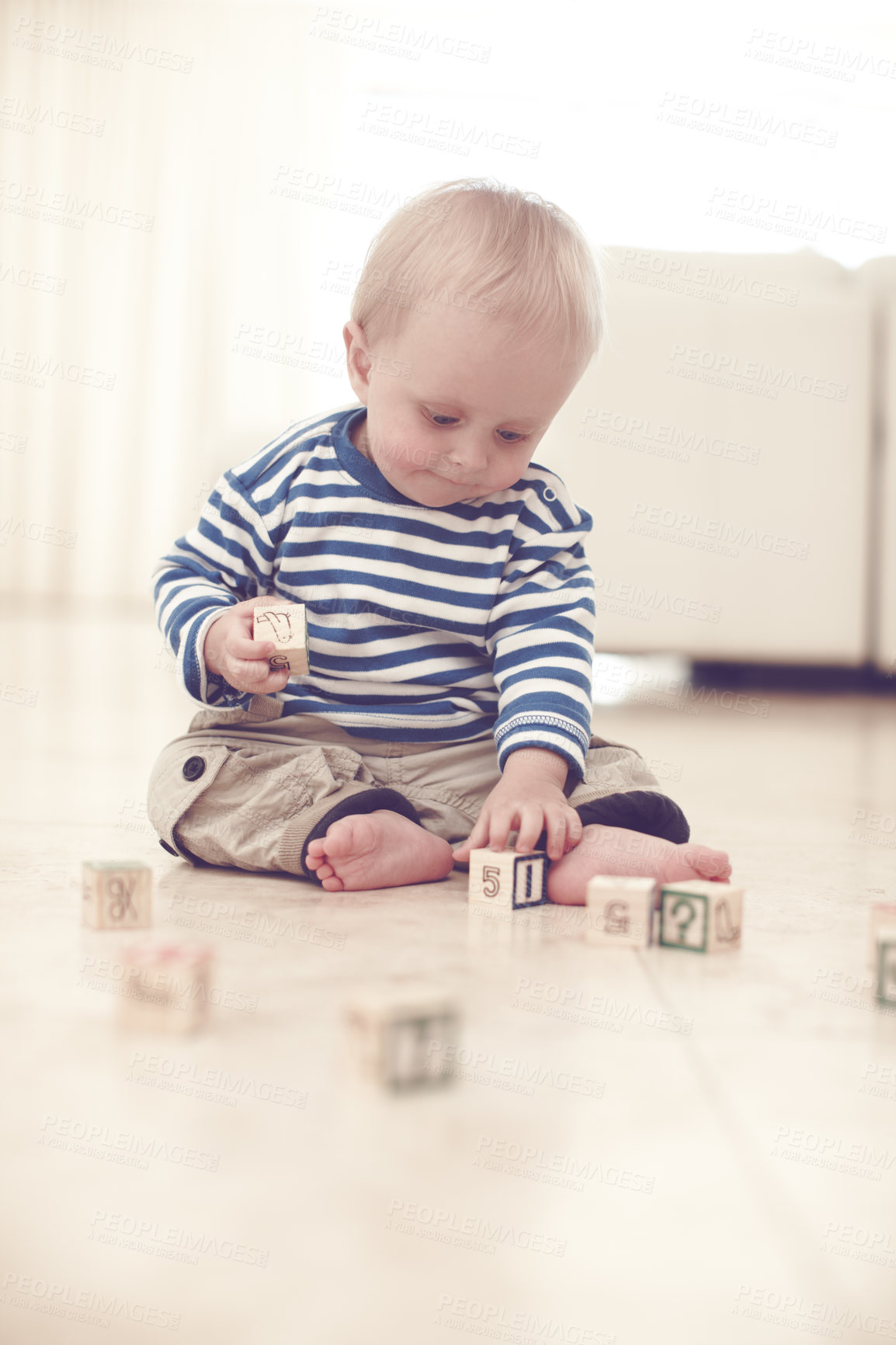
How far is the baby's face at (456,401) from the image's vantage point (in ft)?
3.08

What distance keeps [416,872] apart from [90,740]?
0.85 meters

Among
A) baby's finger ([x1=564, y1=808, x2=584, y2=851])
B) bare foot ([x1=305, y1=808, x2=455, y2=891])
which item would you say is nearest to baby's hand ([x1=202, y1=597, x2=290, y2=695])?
bare foot ([x1=305, y1=808, x2=455, y2=891])

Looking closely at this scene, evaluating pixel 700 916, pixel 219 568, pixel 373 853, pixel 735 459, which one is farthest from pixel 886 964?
pixel 735 459

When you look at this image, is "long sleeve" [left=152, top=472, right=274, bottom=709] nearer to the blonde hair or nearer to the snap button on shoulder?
the snap button on shoulder

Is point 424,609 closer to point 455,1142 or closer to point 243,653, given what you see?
point 243,653

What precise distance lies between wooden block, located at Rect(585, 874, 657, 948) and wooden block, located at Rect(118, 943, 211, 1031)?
0.95 ft

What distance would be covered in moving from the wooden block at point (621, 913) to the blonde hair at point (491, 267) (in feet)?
1.36

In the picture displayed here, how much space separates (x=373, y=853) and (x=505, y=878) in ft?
0.37

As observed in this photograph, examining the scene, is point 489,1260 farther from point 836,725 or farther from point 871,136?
point 871,136

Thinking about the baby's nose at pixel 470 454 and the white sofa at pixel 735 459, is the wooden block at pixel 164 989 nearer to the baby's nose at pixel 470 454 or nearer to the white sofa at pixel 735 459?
the baby's nose at pixel 470 454

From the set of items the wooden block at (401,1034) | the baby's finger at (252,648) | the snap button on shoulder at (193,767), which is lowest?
the wooden block at (401,1034)

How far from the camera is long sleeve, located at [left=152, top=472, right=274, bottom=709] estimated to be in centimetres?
103

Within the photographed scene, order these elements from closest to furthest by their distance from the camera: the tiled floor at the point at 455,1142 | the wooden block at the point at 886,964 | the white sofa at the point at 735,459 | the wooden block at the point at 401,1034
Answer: the tiled floor at the point at 455,1142
the wooden block at the point at 401,1034
the wooden block at the point at 886,964
the white sofa at the point at 735,459

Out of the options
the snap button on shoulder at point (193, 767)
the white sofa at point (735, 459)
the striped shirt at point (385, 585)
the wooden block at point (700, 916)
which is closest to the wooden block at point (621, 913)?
the wooden block at point (700, 916)
